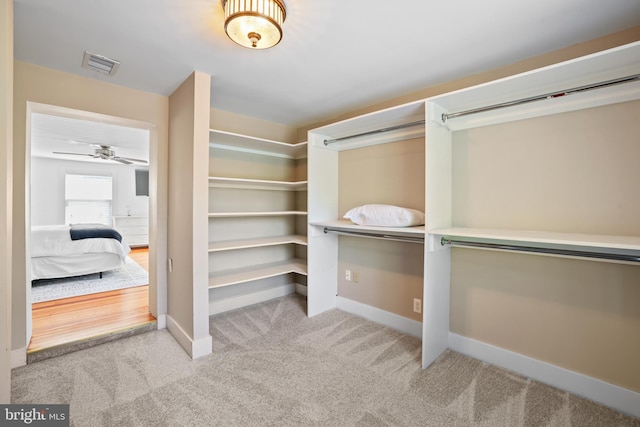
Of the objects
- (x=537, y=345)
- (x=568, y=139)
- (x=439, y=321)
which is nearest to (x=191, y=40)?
(x=568, y=139)

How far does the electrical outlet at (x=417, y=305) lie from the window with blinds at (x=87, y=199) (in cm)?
793

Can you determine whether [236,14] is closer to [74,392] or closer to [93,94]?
[93,94]

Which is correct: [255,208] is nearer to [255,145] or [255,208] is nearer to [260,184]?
[260,184]

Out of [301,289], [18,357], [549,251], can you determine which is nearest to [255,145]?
[301,289]

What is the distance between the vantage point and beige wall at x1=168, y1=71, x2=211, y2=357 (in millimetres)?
2252

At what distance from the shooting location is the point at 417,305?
263 cm

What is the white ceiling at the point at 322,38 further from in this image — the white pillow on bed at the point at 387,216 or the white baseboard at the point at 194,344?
the white baseboard at the point at 194,344

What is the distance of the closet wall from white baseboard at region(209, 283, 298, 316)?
2.81 ft

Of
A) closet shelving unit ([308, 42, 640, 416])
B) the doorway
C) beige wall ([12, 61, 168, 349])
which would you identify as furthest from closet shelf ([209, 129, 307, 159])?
the doorway

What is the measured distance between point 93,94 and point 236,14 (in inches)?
71.4

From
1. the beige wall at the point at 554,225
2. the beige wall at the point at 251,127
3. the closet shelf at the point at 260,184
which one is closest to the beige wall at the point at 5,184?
the closet shelf at the point at 260,184

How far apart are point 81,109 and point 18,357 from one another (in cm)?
197

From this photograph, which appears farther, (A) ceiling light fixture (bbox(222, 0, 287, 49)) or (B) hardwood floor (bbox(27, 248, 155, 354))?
(B) hardwood floor (bbox(27, 248, 155, 354))

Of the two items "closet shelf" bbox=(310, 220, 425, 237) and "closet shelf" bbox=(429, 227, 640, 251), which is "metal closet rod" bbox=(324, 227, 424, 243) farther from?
"closet shelf" bbox=(429, 227, 640, 251)
